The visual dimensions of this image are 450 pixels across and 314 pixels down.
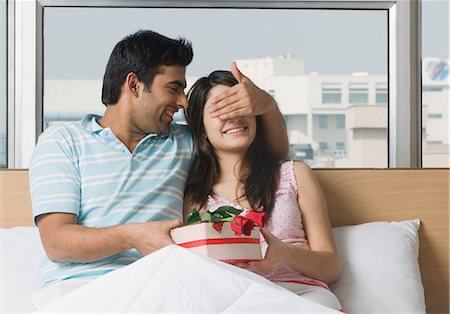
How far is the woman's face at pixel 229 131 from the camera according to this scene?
1878mm

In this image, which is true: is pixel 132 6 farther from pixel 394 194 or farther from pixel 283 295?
pixel 283 295

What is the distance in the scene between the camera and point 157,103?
6.13ft

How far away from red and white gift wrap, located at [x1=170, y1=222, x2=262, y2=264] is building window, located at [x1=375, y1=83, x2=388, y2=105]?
1.16 meters

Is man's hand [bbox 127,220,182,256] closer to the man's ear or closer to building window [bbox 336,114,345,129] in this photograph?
the man's ear

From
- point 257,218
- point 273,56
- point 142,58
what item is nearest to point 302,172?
point 257,218

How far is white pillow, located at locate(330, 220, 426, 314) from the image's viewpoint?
6.00ft

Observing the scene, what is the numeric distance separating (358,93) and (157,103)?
2.97 ft

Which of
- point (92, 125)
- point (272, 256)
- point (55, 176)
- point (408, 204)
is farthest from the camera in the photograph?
point (408, 204)

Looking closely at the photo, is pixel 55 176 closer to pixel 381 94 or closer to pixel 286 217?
pixel 286 217

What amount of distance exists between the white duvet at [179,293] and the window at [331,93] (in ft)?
4.14

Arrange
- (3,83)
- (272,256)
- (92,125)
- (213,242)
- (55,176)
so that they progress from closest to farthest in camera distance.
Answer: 1. (213,242)
2. (272,256)
3. (55,176)
4. (92,125)
5. (3,83)

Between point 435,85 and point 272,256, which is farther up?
point 435,85

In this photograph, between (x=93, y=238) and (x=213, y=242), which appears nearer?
(x=213, y=242)

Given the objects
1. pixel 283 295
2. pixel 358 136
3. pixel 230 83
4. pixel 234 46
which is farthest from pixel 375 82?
pixel 283 295
